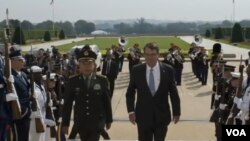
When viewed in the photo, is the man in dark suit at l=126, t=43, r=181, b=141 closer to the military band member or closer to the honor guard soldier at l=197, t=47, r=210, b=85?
the military band member

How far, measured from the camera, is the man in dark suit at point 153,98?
8766mm

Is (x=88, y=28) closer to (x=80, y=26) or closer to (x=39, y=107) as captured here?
(x=80, y=26)

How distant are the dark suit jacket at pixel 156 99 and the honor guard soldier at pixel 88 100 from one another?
85 centimetres

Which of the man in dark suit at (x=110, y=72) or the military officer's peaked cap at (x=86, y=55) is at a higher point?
the military officer's peaked cap at (x=86, y=55)

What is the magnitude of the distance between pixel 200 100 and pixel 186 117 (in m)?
3.97

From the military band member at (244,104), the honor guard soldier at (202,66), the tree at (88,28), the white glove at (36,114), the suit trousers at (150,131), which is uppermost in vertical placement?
the military band member at (244,104)

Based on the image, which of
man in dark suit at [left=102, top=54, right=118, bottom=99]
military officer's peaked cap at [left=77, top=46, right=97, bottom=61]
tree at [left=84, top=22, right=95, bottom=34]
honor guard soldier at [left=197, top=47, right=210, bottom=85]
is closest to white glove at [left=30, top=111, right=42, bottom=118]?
military officer's peaked cap at [left=77, top=46, right=97, bottom=61]

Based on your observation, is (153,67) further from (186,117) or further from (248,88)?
(186,117)

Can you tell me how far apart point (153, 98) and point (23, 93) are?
6.58ft

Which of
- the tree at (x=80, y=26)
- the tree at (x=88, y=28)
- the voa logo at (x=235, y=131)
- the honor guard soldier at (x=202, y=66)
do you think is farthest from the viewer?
the tree at (x=88, y=28)

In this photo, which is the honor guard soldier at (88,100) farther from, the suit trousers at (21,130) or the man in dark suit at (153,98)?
the suit trousers at (21,130)

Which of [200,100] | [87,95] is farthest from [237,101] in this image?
[200,100]

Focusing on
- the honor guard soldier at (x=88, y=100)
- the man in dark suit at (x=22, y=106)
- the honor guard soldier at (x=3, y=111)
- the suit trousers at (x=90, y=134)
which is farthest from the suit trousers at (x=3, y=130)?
the suit trousers at (x=90, y=134)

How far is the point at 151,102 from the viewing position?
28.7 feet
